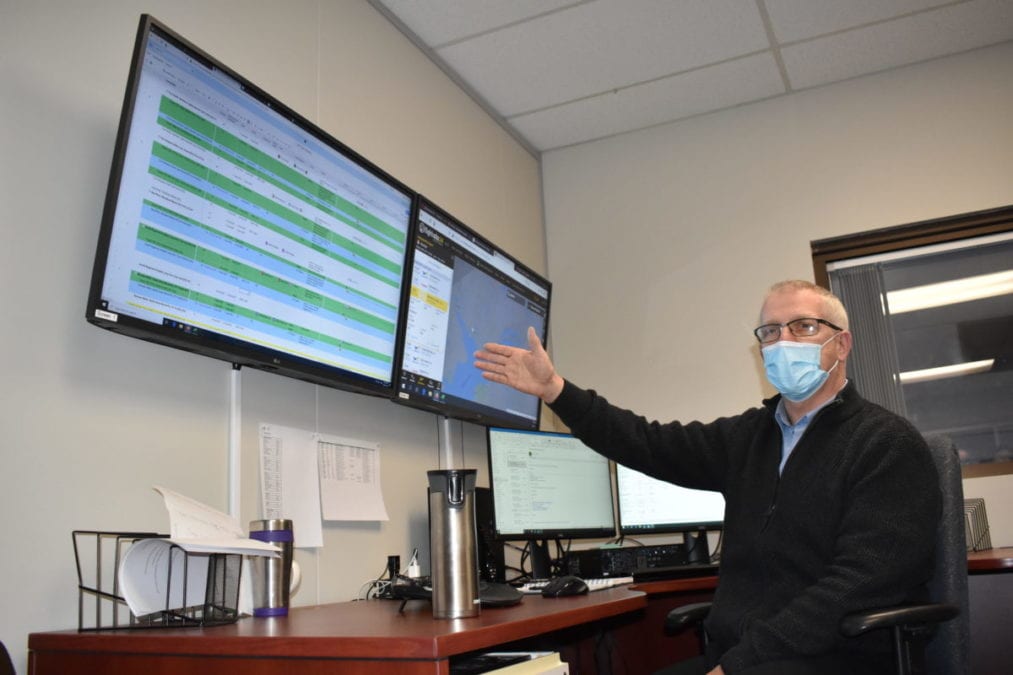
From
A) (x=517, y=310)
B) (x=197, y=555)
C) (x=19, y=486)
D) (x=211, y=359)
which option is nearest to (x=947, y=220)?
(x=517, y=310)

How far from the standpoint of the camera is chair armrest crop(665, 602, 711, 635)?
184 cm

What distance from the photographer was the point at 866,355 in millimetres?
3418

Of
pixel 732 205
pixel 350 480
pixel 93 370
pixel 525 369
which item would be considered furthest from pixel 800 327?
pixel 732 205

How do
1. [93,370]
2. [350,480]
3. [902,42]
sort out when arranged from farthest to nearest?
[902,42]
[350,480]
[93,370]

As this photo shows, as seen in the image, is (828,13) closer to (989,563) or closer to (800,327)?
(800,327)

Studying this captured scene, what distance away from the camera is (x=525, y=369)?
2004mm

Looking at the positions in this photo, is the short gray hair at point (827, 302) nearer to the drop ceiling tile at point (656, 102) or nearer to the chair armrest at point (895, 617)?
the chair armrest at point (895, 617)

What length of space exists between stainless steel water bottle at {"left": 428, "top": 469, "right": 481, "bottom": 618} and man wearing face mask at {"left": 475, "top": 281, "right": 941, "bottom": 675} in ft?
1.68

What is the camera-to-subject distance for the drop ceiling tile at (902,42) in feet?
10.2

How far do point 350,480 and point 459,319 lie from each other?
1.99 feet

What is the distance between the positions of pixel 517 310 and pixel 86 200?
5.07 ft

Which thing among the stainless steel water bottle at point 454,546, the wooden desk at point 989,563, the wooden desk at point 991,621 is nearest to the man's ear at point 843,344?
the wooden desk at point 989,563

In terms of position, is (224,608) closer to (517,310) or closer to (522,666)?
(522,666)

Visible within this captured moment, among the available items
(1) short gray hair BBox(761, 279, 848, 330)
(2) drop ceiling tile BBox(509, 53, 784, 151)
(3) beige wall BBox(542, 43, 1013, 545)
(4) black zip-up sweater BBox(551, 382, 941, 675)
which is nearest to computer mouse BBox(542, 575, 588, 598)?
(4) black zip-up sweater BBox(551, 382, 941, 675)
